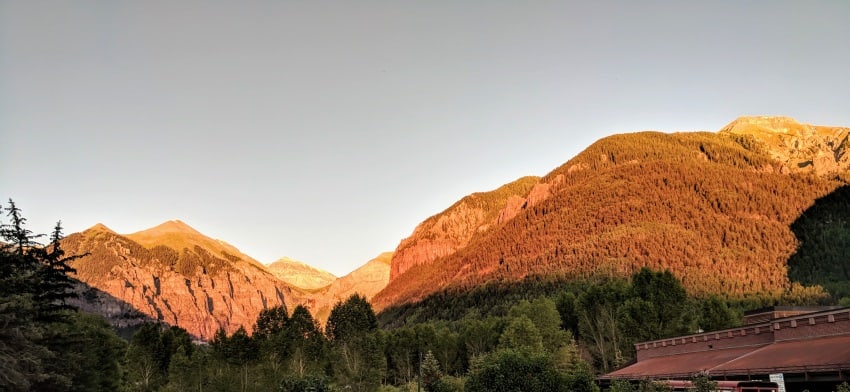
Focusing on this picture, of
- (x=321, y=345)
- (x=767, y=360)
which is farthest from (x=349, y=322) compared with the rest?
(x=767, y=360)

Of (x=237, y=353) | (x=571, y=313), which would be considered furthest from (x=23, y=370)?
(x=571, y=313)

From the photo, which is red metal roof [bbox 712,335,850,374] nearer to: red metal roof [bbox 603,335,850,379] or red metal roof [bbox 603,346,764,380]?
red metal roof [bbox 603,335,850,379]

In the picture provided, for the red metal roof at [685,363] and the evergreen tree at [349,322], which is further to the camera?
the evergreen tree at [349,322]

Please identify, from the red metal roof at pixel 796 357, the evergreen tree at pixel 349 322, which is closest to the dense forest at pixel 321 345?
the evergreen tree at pixel 349 322

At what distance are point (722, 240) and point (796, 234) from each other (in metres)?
20.5

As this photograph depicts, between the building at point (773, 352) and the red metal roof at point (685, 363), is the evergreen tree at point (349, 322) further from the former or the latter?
the red metal roof at point (685, 363)

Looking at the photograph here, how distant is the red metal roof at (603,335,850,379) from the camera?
1047 inches

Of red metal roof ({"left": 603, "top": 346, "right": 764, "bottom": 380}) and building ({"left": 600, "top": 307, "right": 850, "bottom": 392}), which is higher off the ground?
building ({"left": 600, "top": 307, "right": 850, "bottom": 392})

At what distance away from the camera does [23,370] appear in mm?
30781

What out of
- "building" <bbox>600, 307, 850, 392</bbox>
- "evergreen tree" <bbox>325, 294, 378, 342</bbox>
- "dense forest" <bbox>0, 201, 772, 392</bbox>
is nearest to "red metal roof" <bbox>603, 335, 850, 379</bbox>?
"building" <bbox>600, 307, 850, 392</bbox>

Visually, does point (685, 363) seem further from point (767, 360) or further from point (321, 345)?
point (321, 345)

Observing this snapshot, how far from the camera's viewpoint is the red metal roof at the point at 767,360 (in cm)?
Answer: 2659

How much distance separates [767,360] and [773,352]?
2176mm

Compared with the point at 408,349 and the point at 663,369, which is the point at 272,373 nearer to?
the point at 408,349
